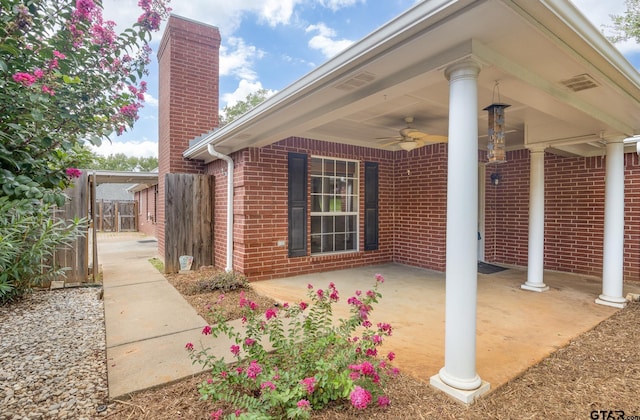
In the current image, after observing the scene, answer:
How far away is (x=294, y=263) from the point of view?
5852 millimetres

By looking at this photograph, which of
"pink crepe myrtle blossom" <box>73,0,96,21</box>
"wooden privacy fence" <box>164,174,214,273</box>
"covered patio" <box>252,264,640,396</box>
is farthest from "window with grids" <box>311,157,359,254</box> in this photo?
"pink crepe myrtle blossom" <box>73,0,96,21</box>

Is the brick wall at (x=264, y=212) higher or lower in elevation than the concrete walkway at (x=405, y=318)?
higher

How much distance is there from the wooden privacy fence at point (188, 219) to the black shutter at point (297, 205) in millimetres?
1817

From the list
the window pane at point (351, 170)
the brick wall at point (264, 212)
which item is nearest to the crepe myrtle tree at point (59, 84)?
the brick wall at point (264, 212)

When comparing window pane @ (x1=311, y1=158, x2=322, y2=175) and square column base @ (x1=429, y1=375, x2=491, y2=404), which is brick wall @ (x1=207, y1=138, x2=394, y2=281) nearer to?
window pane @ (x1=311, y1=158, x2=322, y2=175)

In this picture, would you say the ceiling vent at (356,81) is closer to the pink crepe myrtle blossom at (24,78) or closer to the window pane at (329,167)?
the pink crepe myrtle blossom at (24,78)

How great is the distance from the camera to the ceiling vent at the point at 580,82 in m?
2.62

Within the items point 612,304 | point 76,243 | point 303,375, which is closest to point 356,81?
point 303,375

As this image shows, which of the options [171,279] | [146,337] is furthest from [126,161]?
[146,337]

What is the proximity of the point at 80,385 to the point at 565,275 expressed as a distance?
7303 millimetres

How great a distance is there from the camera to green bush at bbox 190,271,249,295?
4.73 metres

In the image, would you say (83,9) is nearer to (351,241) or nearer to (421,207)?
(351,241)

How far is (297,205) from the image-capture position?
19.1 feet

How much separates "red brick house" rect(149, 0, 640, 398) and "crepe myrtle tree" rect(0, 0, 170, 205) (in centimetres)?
150
